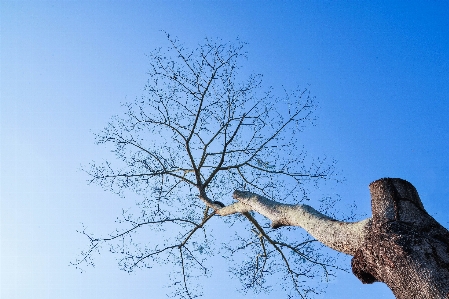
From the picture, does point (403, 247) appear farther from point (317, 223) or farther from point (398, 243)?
point (317, 223)

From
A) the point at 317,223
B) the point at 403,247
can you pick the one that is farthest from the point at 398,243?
the point at 317,223

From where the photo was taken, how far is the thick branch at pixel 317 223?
222cm

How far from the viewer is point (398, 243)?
6.05 ft

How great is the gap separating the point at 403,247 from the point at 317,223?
89cm

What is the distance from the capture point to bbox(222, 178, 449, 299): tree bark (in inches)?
66.2

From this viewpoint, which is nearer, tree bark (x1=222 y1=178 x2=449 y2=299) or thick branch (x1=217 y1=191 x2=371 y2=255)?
tree bark (x1=222 y1=178 x2=449 y2=299)

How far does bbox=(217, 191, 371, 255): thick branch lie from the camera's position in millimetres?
2216

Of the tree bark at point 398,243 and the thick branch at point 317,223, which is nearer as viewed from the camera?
the tree bark at point 398,243

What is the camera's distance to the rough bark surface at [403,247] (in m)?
1.67

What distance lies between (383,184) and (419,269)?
1.98 ft

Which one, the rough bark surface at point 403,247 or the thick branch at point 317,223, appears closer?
the rough bark surface at point 403,247

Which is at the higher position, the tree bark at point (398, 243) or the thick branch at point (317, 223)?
the thick branch at point (317, 223)

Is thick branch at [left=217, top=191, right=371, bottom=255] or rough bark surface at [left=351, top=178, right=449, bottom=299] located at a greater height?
thick branch at [left=217, top=191, right=371, bottom=255]

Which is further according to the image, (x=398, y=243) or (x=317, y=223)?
(x=317, y=223)
